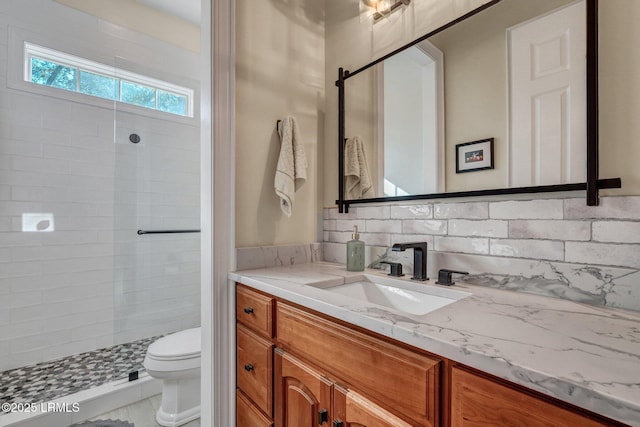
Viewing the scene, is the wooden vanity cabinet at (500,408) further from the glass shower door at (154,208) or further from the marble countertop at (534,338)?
the glass shower door at (154,208)

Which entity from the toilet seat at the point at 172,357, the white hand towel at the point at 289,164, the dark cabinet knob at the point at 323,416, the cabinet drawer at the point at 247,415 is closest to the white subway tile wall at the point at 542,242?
the white hand towel at the point at 289,164

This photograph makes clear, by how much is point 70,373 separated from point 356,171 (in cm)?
225

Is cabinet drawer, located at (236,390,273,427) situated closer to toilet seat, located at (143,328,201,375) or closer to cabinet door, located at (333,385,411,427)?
cabinet door, located at (333,385,411,427)

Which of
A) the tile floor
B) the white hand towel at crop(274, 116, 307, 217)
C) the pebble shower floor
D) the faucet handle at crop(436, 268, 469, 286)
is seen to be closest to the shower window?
the white hand towel at crop(274, 116, 307, 217)

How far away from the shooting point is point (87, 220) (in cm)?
220

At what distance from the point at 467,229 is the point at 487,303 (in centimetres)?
34

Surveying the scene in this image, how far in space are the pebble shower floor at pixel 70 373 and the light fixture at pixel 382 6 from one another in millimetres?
2543

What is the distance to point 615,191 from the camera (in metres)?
0.80

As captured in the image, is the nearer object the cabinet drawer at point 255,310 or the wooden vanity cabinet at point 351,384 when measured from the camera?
the wooden vanity cabinet at point 351,384

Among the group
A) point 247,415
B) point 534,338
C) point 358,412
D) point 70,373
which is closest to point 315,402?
point 358,412

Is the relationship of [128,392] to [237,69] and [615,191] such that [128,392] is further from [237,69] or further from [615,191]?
[615,191]

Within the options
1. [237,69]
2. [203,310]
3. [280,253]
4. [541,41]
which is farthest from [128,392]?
[541,41]

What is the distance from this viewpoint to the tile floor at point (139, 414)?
170 cm

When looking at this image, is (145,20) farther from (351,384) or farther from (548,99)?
(351,384)
